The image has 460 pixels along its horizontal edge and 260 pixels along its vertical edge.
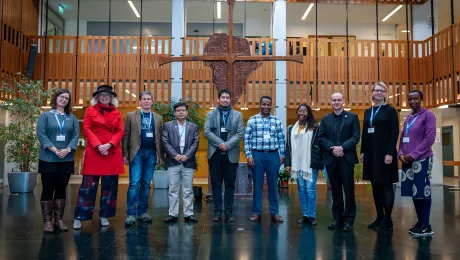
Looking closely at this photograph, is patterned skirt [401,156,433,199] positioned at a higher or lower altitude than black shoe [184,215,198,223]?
higher

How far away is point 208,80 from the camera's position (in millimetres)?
10367

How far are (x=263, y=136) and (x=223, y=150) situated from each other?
485 millimetres

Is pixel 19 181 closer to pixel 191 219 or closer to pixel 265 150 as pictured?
pixel 191 219

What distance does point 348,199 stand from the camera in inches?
153

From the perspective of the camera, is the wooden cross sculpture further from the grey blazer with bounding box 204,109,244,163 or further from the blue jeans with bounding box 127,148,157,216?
the blue jeans with bounding box 127,148,157,216

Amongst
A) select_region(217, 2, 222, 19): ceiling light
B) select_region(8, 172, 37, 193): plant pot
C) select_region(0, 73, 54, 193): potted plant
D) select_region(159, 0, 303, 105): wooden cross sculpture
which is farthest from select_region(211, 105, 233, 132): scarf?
select_region(217, 2, 222, 19): ceiling light

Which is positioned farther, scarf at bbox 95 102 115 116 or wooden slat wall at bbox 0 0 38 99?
wooden slat wall at bbox 0 0 38 99

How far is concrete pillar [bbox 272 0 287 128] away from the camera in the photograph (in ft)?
33.7

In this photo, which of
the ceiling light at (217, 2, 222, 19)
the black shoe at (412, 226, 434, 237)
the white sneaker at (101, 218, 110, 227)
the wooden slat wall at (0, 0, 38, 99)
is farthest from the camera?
the ceiling light at (217, 2, 222, 19)

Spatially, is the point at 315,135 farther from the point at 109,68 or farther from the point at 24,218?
the point at 109,68

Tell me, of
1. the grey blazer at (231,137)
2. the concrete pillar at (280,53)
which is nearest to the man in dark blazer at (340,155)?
the grey blazer at (231,137)

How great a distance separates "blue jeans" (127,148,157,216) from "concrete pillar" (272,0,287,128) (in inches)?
254

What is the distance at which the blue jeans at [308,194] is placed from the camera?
13.6ft

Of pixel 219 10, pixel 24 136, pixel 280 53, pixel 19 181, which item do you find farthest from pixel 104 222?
pixel 219 10
